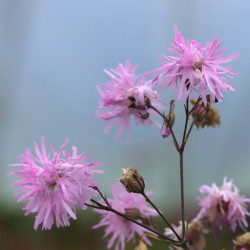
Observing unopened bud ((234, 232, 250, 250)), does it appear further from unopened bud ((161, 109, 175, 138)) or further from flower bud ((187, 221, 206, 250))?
unopened bud ((161, 109, 175, 138))

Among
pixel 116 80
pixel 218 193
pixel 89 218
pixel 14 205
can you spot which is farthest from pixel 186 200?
pixel 116 80

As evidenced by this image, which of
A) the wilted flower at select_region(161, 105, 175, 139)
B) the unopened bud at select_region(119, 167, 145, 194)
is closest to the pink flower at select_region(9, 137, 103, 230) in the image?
the unopened bud at select_region(119, 167, 145, 194)

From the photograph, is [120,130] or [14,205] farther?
[14,205]

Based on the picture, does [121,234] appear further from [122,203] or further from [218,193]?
[218,193]

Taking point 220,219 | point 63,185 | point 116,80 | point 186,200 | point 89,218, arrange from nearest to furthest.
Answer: point 63,185, point 116,80, point 220,219, point 89,218, point 186,200

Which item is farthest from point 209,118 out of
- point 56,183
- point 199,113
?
point 56,183

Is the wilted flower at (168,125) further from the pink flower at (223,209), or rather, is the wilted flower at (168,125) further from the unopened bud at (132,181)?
the pink flower at (223,209)
